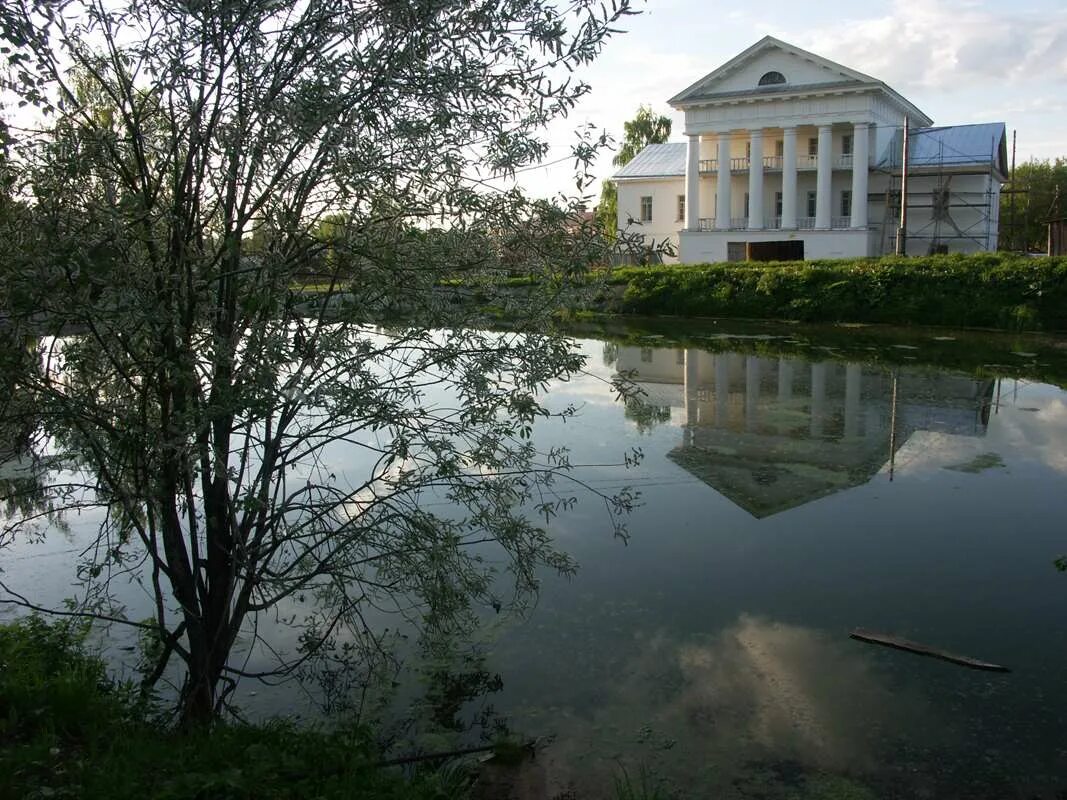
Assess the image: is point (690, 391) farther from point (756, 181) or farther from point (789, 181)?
point (756, 181)

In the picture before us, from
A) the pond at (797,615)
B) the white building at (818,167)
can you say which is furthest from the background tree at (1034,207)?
the pond at (797,615)

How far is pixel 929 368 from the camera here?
1872 cm

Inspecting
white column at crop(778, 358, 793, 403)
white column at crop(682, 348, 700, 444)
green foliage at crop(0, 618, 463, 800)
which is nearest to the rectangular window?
white column at crop(682, 348, 700, 444)

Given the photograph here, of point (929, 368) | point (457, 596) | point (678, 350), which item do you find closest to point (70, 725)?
point (457, 596)

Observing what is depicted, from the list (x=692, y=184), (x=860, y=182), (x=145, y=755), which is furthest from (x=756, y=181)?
(x=145, y=755)

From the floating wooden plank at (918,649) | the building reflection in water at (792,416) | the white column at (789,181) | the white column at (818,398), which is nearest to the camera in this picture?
the floating wooden plank at (918,649)

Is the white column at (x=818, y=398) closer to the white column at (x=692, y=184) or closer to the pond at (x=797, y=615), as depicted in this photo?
the pond at (x=797, y=615)

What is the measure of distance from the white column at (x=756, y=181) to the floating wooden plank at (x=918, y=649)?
42.0 meters

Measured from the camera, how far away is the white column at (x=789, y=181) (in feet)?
148

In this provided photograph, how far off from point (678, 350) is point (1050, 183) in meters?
55.6

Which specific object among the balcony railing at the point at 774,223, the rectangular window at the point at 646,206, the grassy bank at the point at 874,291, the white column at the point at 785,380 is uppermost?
the rectangular window at the point at 646,206

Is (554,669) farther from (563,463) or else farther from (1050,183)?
(1050,183)

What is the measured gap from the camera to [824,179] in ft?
145

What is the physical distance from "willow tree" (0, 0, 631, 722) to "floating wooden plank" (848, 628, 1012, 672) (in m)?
2.53
